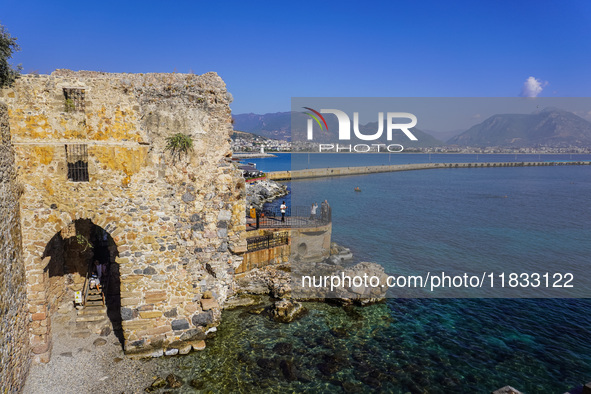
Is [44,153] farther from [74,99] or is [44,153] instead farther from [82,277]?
[82,277]

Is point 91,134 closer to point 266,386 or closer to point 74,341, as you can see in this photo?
point 74,341

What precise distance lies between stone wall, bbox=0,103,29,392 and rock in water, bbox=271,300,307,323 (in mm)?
6780

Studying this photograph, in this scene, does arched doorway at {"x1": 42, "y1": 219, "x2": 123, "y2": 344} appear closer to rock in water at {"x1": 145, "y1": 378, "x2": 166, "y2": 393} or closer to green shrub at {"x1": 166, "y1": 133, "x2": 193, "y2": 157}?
rock in water at {"x1": 145, "y1": 378, "x2": 166, "y2": 393}

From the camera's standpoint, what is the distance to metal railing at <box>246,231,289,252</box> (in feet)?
49.8

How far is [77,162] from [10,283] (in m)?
3.13

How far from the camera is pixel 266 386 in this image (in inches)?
342

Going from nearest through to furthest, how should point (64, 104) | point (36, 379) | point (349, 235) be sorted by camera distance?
point (36, 379) → point (64, 104) → point (349, 235)

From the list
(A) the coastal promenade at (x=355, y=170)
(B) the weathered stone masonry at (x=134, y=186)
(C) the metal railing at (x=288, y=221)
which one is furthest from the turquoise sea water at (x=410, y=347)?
(A) the coastal promenade at (x=355, y=170)

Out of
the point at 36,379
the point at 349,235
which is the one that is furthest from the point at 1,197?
the point at 349,235

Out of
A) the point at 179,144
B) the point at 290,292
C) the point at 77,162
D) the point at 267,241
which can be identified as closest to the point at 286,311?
the point at 290,292

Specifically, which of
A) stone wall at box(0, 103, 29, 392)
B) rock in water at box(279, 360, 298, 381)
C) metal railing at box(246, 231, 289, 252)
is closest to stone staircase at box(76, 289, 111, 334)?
stone wall at box(0, 103, 29, 392)

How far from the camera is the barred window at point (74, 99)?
901 cm

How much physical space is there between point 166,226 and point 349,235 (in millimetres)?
19018

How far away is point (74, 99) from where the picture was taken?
9078 mm
